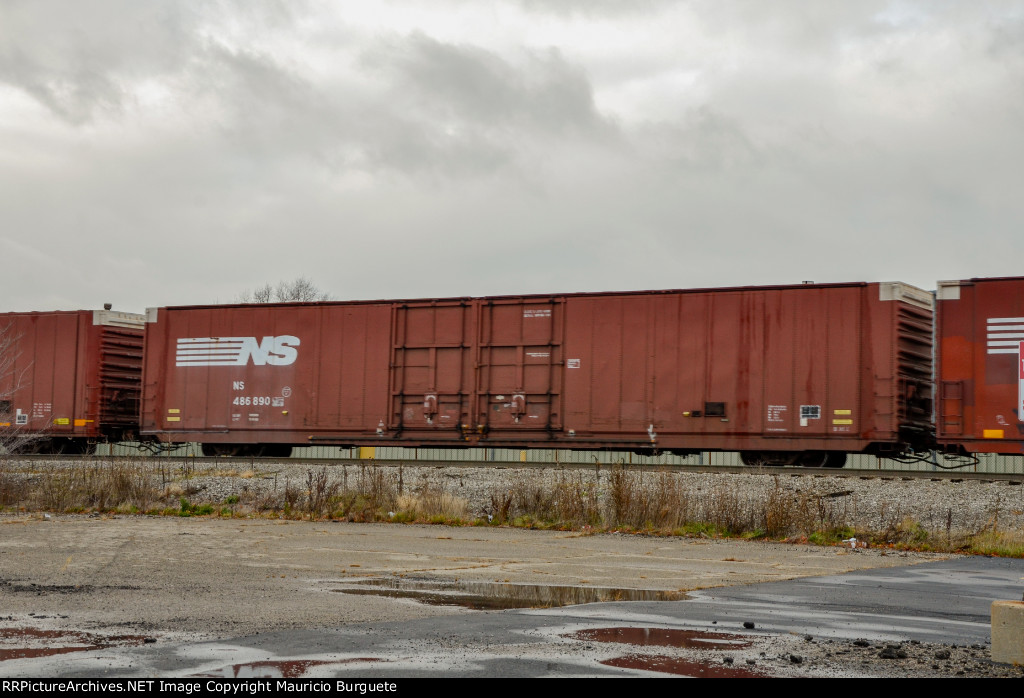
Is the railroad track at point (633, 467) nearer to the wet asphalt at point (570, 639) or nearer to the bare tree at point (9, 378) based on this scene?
the bare tree at point (9, 378)

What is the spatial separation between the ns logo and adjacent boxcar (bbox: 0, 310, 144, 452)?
2938mm

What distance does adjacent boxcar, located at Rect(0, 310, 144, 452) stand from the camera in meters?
26.0

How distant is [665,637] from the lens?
5.63 metres

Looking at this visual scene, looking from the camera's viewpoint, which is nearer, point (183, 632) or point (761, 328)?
point (183, 632)

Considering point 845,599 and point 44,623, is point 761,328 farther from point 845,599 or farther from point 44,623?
point 44,623

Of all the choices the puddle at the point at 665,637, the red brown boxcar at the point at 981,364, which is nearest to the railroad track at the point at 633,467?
the red brown boxcar at the point at 981,364

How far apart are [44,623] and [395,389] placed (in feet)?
53.9

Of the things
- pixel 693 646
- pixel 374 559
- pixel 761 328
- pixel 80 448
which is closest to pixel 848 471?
pixel 761 328

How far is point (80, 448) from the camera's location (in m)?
27.2

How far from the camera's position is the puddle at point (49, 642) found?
5051mm

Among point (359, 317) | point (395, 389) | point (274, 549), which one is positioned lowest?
point (274, 549)

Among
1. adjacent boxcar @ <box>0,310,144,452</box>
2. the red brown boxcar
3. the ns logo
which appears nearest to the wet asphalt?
the red brown boxcar

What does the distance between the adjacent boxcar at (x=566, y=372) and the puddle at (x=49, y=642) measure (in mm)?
15777

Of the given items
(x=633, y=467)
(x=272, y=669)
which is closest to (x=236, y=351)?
(x=633, y=467)
